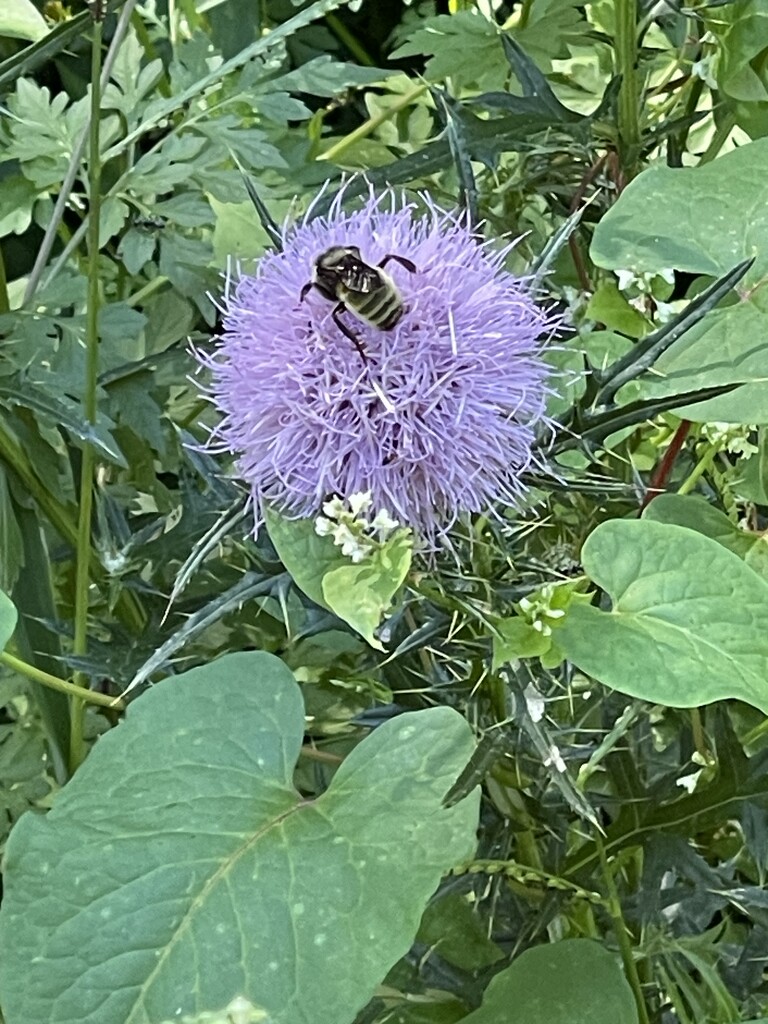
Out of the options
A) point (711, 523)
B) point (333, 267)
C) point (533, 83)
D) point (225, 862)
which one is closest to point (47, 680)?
point (225, 862)

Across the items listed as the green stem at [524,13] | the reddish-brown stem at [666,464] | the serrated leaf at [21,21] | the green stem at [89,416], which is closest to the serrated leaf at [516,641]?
the reddish-brown stem at [666,464]

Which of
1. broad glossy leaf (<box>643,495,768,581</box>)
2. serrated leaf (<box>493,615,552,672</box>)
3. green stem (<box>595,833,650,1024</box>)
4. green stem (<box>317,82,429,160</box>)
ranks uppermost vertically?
green stem (<box>317,82,429,160</box>)

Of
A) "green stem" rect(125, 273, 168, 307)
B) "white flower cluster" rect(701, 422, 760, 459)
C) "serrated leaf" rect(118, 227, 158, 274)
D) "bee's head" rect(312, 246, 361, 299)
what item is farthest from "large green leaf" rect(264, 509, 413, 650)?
"green stem" rect(125, 273, 168, 307)

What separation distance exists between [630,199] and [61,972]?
477 millimetres

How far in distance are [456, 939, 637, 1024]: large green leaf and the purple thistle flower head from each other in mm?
218

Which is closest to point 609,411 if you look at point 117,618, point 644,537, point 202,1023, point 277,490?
point 644,537

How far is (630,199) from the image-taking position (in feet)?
1.95

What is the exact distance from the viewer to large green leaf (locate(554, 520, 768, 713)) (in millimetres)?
437

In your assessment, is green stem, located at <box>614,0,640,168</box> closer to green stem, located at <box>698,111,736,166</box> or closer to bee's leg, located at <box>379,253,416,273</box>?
green stem, located at <box>698,111,736,166</box>

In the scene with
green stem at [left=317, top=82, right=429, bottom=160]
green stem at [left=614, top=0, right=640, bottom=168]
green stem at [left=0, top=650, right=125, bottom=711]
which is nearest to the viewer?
green stem at [left=0, top=650, right=125, bottom=711]

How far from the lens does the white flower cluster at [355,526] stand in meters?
0.45

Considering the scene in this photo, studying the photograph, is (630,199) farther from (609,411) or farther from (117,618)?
(117,618)

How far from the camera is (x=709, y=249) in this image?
1.93 feet

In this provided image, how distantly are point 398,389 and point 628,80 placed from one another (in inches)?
12.9
